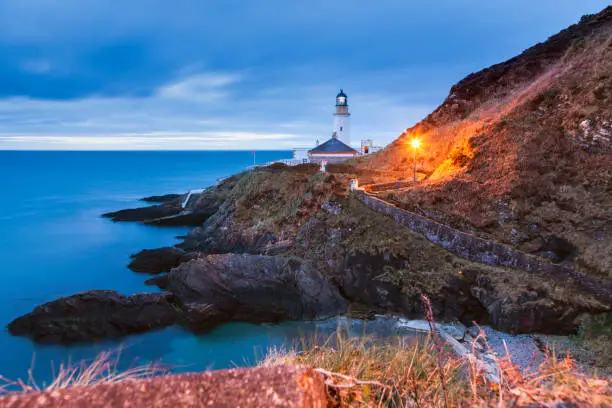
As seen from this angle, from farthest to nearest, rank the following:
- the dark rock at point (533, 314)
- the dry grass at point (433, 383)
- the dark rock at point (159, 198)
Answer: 1. the dark rock at point (159, 198)
2. the dark rock at point (533, 314)
3. the dry grass at point (433, 383)

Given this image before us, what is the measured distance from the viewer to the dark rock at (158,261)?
27.0 metres

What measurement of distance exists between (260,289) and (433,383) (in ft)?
54.3

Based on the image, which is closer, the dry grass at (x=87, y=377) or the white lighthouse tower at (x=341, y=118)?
the dry grass at (x=87, y=377)

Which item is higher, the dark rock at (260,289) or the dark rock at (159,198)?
the dark rock at (159,198)

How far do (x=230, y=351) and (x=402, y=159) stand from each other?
25140 millimetres

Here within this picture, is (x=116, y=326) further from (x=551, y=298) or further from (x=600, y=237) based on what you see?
(x=600, y=237)

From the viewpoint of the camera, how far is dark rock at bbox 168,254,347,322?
18875 mm

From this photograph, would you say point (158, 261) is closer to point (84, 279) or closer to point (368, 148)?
point (84, 279)

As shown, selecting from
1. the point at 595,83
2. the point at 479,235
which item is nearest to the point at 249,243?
the point at 479,235

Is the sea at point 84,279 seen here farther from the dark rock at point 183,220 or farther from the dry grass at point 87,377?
the dark rock at point 183,220

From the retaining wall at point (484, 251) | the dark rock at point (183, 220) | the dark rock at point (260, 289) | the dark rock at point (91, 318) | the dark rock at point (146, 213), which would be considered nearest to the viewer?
the retaining wall at point (484, 251)

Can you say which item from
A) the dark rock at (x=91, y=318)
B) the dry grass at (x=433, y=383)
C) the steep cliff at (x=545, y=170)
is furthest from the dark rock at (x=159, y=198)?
the dry grass at (x=433, y=383)

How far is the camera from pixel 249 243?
2741 centimetres

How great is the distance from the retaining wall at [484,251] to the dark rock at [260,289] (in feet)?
17.7
